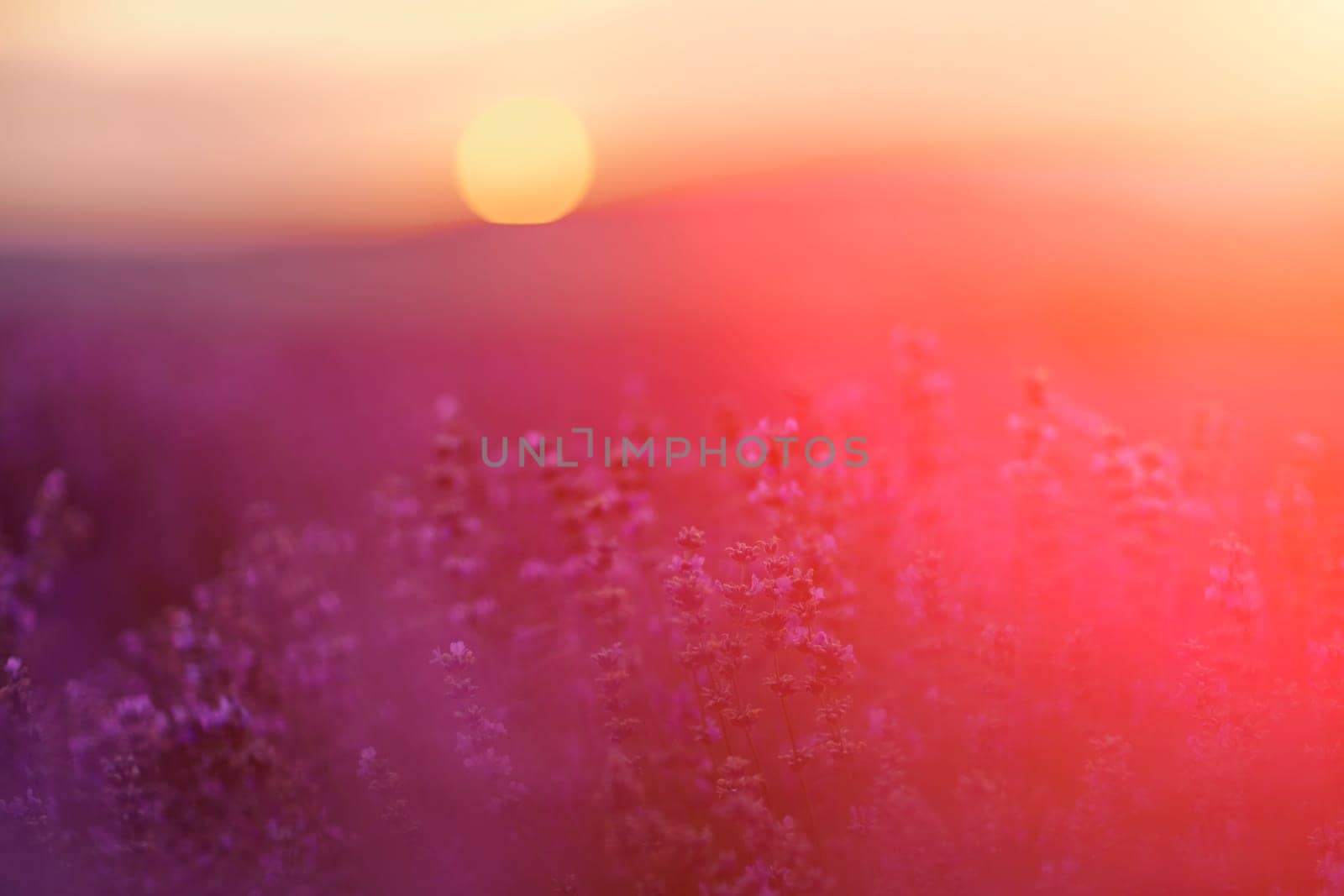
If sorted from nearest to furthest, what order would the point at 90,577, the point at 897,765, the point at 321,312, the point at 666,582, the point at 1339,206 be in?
1. the point at 666,582
2. the point at 897,765
3. the point at 90,577
4. the point at 1339,206
5. the point at 321,312

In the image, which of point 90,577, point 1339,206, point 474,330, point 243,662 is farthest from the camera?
point 474,330

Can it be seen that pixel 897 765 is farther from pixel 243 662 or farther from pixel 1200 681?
pixel 243 662

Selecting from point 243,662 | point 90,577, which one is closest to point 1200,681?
point 243,662

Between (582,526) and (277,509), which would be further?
(277,509)

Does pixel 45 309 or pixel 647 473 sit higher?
pixel 45 309

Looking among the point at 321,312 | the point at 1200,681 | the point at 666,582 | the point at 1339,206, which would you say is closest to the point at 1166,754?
the point at 1200,681

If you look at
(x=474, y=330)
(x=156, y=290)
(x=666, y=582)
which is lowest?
(x=666, y=582)
